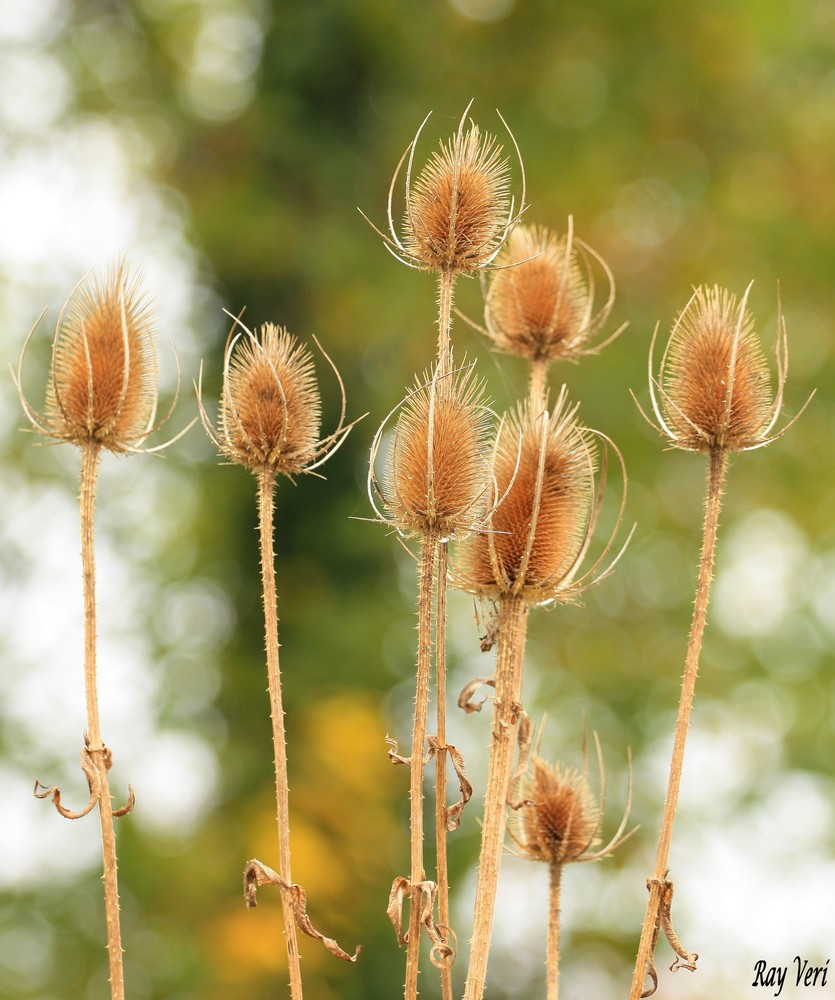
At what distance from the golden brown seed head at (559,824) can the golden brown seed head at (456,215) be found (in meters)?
0.48

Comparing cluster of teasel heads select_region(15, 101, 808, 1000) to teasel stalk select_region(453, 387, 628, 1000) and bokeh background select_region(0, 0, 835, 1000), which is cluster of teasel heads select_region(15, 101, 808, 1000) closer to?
teasel stalk select_region(453, 387, 628, 1000)

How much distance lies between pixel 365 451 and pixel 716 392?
4.14 m

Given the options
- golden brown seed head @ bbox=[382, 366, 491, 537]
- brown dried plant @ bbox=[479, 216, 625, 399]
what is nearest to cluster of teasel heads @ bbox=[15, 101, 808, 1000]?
golden brown seed head @ bbox=[382, 366, 491, 537]

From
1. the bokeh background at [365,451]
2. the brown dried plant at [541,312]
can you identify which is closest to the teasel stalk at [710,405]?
the brown dried plant at [541,312]

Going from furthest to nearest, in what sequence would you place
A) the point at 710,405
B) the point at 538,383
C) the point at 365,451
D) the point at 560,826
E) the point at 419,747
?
the point at 365,451 < the point at 538,383 < the point at 560,826 < the point at 710,405 < the point at 419,747

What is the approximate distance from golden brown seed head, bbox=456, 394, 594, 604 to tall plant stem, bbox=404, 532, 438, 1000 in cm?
6

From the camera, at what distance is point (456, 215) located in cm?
104

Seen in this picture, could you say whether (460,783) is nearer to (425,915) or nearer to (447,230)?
(425,915)

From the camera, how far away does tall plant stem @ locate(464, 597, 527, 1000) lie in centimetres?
97

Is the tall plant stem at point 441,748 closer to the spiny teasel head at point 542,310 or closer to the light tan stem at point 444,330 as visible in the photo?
the light tan stem at point 444,330

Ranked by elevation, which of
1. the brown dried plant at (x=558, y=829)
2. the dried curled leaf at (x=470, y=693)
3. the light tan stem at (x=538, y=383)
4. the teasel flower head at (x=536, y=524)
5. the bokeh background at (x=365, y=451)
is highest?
the bokeh background at (x=365, y=451)

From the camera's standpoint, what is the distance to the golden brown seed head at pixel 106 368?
100 cm

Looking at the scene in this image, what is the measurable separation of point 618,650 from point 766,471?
3.86ft

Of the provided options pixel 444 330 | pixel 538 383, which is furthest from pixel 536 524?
pixel 538 383
